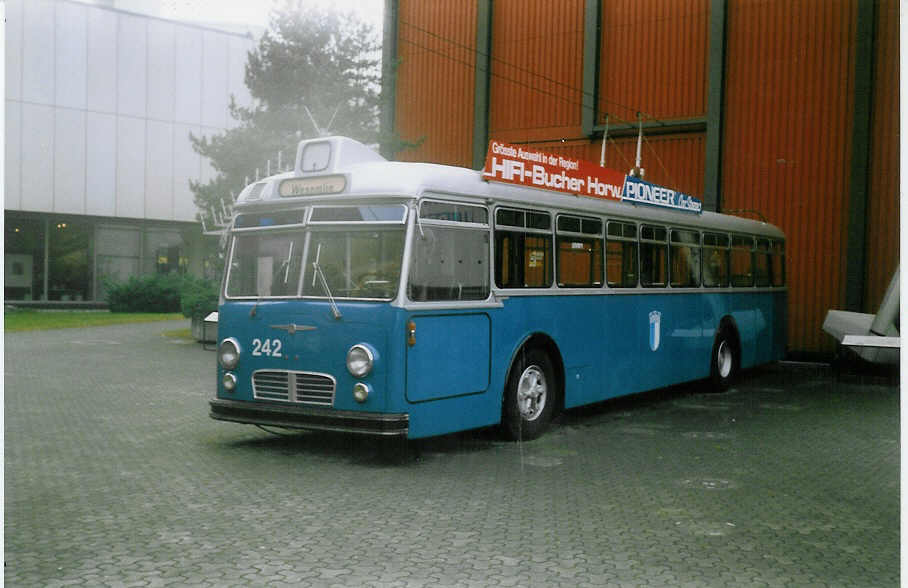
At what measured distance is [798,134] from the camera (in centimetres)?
1823

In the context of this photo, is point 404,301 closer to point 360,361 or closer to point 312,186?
point 360,361

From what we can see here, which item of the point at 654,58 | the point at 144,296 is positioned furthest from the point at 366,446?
the point at 144,296

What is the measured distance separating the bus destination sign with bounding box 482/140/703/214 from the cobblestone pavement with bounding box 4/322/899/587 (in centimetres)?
262

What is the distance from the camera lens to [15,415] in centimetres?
1144

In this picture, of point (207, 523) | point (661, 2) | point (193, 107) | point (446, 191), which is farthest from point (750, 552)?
point (193, 107)

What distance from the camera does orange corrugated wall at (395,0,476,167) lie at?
21984 mm

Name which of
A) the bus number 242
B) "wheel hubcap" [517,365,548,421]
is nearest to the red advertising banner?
"wheel hubcap" [517,365,548,421]

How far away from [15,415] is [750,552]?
8.90 meters

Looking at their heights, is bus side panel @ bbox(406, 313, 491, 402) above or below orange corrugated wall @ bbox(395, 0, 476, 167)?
below

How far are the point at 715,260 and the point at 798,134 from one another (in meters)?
5.68

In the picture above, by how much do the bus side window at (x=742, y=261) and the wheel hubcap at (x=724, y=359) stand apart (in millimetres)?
949

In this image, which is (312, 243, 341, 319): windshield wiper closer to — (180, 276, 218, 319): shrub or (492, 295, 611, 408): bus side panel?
(492, 295, 611, 408): bus side panel

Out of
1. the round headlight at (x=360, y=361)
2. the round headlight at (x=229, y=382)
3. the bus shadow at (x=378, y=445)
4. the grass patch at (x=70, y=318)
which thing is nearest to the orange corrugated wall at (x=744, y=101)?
the bus shadow at (x=378, y=445)

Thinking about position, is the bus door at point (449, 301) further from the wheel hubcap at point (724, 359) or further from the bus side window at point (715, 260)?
the wheel hubcap at point (724, 359)
